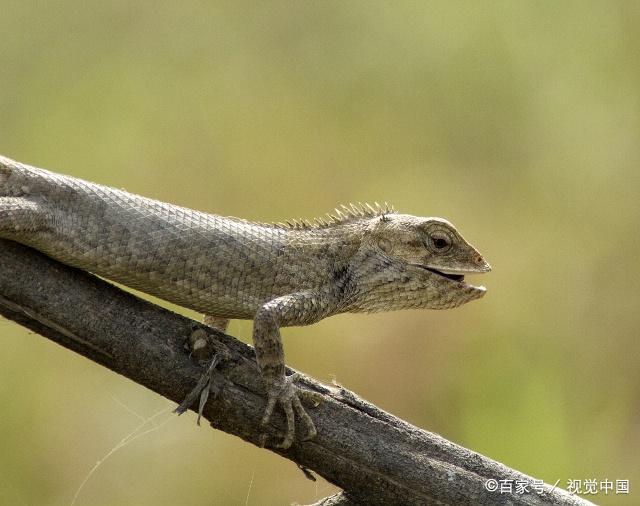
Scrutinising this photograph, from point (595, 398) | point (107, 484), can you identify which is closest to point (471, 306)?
point (595, 398)

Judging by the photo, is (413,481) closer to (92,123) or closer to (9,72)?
(92,123)

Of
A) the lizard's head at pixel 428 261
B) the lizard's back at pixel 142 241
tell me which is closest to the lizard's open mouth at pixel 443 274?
the lizard's head at pixel 428 261

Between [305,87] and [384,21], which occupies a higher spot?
[384,21]

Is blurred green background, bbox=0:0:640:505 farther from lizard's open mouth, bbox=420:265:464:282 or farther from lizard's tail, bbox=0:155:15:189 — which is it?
lizard's tail, bbox=0:155:15:189

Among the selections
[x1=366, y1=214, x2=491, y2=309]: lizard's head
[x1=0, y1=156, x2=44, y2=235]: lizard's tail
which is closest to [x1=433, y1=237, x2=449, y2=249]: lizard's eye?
[x1=366, y1=214, x2=491, y2=309]: lizard's head

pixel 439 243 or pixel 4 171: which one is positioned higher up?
pixel 439 243

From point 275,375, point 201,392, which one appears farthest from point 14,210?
point 275,375

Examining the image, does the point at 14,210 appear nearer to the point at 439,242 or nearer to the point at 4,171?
the point at 4,171
